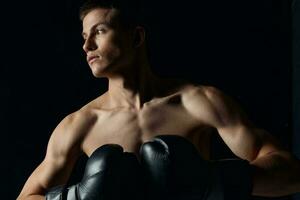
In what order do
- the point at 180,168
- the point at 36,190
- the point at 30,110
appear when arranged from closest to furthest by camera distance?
1. the point at 180,168
2. the point at 36,190
3. the point at 30,110

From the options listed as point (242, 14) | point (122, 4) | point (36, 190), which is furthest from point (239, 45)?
point (36, 190)

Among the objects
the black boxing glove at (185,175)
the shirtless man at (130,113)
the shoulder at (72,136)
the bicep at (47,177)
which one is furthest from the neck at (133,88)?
the black boxing glove at (185,175)

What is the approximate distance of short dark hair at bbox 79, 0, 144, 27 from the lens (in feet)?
7.52

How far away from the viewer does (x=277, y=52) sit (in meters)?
2.83

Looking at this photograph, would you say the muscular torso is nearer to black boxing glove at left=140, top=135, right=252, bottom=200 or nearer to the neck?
the neck

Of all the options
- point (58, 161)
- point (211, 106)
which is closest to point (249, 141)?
point (211, 106)

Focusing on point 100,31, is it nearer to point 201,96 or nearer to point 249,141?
point 201,96

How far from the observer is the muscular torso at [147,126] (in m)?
2.22

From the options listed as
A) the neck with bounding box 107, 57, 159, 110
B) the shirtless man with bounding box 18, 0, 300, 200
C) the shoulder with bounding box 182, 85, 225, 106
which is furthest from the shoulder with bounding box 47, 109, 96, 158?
the shoulder with bounding box 182, 85, 225, 106

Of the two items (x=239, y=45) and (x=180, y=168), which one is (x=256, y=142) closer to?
(x=180, y=168)

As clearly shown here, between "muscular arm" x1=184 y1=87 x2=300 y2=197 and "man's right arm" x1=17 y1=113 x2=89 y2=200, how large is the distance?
386 mm

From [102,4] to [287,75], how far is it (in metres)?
0.91

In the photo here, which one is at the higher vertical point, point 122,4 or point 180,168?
point 122,4

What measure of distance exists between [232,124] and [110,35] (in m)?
0.48
